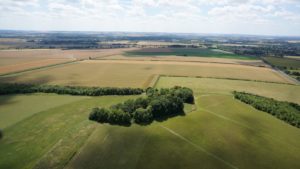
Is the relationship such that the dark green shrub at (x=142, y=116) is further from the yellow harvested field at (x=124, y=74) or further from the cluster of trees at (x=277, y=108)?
the yellow harvested field at (x=124, y=74)

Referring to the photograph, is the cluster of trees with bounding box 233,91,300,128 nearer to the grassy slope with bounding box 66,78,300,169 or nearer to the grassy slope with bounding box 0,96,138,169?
the grassy slope with bounding box 66,78,300,169

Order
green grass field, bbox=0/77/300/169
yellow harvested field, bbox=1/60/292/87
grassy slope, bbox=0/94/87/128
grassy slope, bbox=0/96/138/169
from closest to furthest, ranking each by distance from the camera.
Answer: grassy slope, bbox=0/96/138/169 → green grass field, bbox=0/77/300/169 → grassy slope, bbox=0/94/87/128 → yellow harvested field, bbox=1/60/292/87

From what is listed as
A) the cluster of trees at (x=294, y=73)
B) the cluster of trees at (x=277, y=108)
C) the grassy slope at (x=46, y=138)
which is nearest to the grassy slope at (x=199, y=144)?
the cluster of trees at (x=277, y=108)

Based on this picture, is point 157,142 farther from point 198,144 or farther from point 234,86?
point 234,86

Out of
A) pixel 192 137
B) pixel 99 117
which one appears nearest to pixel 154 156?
pixel 192 137

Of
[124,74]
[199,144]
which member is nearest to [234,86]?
[124,74]

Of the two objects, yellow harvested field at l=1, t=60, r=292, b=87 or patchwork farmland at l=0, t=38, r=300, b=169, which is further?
yellow harvested field at l=1, t=60, r=292, b=87

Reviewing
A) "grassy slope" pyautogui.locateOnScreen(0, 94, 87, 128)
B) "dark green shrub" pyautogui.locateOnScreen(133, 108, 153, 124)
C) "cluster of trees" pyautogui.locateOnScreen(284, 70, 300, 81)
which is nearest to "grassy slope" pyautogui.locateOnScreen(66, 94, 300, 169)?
"dark green shrub" pyautogui.locateOnScreen(133, 108, 153, 124)
